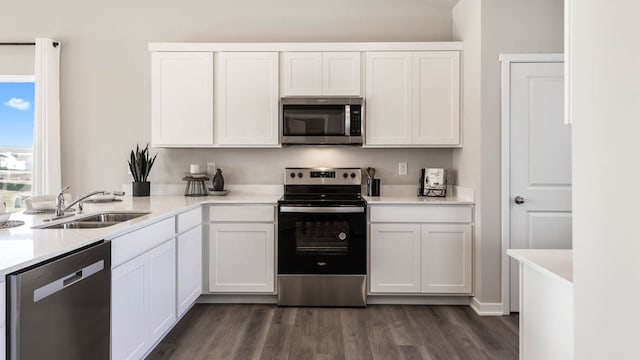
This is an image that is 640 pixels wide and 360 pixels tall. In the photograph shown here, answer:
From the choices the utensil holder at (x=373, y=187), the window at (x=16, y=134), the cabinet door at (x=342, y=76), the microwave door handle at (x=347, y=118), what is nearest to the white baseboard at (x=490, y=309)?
the utensil holder at (x=373, y=187)

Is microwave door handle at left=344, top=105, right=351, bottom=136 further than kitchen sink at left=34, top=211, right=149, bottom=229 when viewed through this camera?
Yes

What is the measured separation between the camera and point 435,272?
10.9ft

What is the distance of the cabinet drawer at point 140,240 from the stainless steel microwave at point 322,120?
1.33 meters

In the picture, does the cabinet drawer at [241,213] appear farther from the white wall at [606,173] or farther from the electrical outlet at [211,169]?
the white wall at [606,173]

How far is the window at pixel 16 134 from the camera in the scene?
3943mm

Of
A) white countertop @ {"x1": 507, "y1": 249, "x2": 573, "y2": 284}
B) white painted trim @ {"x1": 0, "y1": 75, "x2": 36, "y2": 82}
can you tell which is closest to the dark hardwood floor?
white countertop @ {"x1": 507, "y1": 249, "x2": 573, "y2": 284}

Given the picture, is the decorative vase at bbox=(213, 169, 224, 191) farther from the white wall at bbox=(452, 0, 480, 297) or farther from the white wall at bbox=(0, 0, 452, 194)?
the white wall at bbox=(452, 0, 480, 297)

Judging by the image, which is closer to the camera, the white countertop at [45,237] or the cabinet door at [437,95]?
the white countertop at [45,237]

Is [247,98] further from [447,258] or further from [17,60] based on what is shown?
[17,60]

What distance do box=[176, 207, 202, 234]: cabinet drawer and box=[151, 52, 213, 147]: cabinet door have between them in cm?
75

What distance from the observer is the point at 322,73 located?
3570 millimetres

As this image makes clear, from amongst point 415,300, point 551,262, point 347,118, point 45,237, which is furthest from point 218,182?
point 551,262

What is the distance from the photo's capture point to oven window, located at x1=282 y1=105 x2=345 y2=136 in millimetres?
3531

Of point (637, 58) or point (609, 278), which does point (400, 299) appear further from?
point (637, 58)
